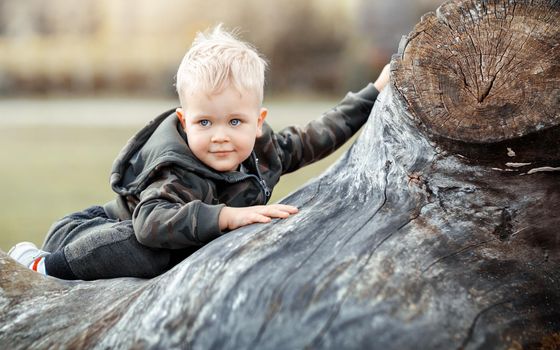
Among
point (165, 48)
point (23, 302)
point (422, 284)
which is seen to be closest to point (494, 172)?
point (422, 284)

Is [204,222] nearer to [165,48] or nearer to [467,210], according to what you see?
[467,210]

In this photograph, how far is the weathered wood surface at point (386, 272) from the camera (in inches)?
94.4

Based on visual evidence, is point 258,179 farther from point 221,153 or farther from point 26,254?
point 26,254

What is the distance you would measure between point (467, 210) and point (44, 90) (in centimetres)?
2184

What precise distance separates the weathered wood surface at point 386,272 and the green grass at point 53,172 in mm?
4712

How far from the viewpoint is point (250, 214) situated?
109 inches

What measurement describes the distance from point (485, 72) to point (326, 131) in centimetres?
A: 109

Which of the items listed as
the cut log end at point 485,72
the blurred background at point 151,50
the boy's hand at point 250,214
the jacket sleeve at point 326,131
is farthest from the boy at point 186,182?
the blurred background at point 151,50

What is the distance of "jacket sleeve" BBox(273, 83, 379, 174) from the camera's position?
11.8ft

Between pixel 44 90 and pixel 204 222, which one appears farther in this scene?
pixel 44 90

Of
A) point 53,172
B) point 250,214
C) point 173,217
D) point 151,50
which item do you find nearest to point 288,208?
point 250,214

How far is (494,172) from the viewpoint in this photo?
264 cm

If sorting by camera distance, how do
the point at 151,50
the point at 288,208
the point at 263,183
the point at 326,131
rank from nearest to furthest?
the point at 288,208 → the point at 263,183 → the point at 326,131 → the point at 151,50

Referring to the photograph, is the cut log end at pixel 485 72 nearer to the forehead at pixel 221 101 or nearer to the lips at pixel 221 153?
the forehead at pixel 221 101
